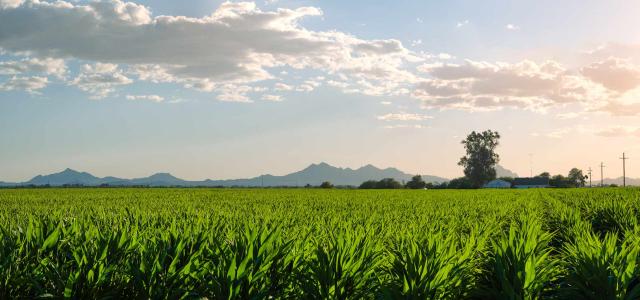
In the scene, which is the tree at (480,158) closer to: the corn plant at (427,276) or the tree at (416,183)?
the tree at (416,183)

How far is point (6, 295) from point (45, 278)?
1.55ft

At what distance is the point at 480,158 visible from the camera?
152 metres

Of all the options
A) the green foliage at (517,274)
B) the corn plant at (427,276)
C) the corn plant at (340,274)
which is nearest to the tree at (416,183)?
the green foliage at (517,274)

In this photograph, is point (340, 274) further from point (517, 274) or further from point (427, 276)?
point (517, 274)

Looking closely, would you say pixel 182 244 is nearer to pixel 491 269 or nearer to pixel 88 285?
pixel 88 285

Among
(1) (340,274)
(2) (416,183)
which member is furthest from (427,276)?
(2) (416,183)

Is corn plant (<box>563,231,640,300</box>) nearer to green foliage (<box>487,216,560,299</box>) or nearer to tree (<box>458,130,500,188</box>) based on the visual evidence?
green foliage (<box>487,216,560,299</box>)

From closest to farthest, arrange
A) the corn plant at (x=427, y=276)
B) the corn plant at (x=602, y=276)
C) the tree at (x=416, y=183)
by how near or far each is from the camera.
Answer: the corn plant at (x=427, y=276) < the corn plant at (x=602, y=276) < the tree at (x=416, y=183)

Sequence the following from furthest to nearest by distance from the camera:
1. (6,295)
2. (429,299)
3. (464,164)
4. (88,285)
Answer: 1. (464,164)
2. (6,295)
3. (88,285)
4. (429,299)

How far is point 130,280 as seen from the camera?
6020 millimetres

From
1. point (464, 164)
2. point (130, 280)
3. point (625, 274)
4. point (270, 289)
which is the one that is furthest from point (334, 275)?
point (464, 164)

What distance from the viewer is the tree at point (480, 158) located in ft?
492

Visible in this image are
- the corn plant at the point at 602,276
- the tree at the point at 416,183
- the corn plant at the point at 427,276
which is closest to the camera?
the corn plant at the point at 427,276

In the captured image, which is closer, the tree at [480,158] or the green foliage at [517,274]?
the green foliage at [517,274]
